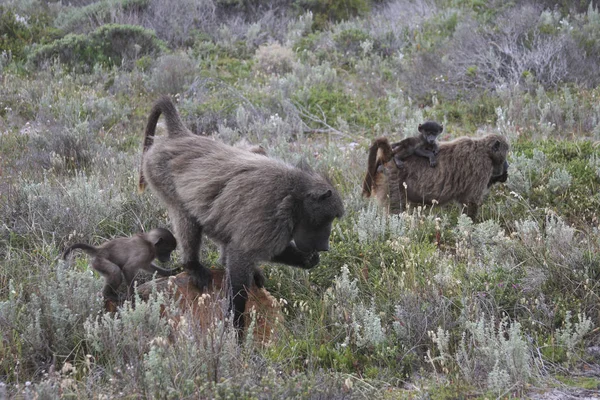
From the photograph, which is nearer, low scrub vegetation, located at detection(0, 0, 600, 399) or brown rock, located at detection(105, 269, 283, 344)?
low scrub vegetation, located at detection(0, 0, 600, 399)

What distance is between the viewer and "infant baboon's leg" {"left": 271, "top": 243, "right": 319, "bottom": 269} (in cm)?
480

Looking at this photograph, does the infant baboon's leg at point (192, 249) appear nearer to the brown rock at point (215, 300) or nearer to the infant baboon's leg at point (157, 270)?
the brown rock at point (215, 300)

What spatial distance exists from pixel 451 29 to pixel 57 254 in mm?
9898

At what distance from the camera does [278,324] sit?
175 inches

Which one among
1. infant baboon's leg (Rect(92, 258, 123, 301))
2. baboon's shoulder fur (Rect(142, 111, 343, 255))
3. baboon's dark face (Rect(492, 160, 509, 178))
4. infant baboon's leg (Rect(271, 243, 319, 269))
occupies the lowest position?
infant baboon's leg (Rect(92, 258, 123, 301))

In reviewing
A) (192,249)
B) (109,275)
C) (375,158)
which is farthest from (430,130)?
(109,275)

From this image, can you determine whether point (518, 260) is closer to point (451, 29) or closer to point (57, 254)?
point (57, 254)

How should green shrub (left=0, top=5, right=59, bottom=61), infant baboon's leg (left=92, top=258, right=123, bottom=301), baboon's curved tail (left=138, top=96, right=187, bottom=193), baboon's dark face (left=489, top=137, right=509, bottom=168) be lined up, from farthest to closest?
green shrub (left=0, top=5, right=59, bottom=61) < baboon's dark face (left=489, top=137, right=509, bottom=168) < baboon's curved tail (left=138, top=96, right=187, bottom=193) < infant baboon's leg (left=92, top=258, right=123, bottom=301)

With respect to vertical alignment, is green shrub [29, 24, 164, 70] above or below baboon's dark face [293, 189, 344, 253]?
below

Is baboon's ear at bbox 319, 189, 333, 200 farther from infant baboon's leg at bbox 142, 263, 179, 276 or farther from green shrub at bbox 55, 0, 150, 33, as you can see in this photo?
green shrub at bbox 55, 0, 150, 33

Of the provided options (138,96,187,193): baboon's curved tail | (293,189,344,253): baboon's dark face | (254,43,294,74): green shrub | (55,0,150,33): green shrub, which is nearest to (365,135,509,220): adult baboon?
(293,189,344,253): baboon's dark face

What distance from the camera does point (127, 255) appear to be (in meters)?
4.82

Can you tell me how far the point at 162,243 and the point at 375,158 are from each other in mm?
2332

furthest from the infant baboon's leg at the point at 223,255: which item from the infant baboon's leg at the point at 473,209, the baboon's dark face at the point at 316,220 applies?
the infant baboon's leg at the point at 473,209
